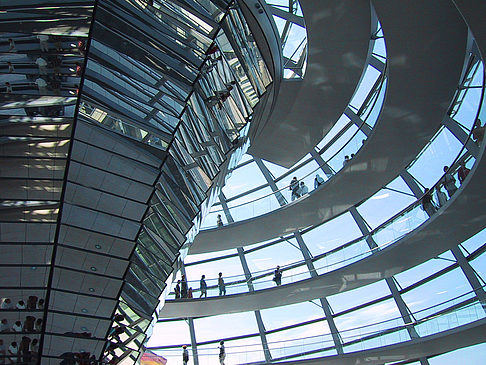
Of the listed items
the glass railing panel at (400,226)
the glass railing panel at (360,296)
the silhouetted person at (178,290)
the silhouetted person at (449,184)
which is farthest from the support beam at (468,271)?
the silhouetted person at (178,290)

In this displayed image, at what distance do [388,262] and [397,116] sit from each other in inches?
242

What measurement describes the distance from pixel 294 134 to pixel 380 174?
3873 millimetres

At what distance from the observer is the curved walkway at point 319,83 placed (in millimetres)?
17594

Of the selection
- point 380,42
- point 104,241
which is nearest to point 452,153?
point 380,42

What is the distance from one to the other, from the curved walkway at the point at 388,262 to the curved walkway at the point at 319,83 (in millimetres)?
5492

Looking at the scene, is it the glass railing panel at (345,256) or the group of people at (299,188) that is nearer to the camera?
the glass railing panel at (345,256)

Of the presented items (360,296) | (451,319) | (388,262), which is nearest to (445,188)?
(388,262)

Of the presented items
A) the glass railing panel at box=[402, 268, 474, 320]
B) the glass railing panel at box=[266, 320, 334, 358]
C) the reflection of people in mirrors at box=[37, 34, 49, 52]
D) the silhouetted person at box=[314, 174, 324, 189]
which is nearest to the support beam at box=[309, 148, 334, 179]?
the silhouetted person at box=[314, 174, 324, 189]

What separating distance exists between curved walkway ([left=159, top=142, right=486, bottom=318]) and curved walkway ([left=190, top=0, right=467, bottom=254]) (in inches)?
105

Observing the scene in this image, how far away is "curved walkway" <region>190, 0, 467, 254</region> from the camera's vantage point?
624 inches

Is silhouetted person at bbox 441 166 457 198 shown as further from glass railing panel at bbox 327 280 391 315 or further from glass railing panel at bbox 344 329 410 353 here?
glass railing panel at bbox 327 280 391 315

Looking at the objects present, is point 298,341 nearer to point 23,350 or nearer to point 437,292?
point 437,292

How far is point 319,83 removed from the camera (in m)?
20.8

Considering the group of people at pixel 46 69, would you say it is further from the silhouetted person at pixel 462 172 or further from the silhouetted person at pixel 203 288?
the silhouetted person at pixel 203 288
